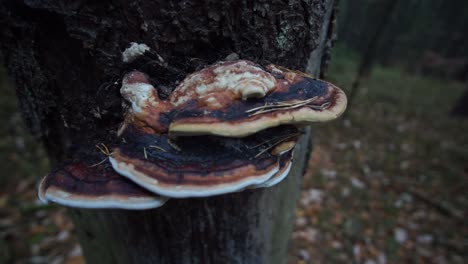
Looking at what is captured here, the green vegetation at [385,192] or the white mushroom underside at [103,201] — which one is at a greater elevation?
the white mushroom underside at [103,201]

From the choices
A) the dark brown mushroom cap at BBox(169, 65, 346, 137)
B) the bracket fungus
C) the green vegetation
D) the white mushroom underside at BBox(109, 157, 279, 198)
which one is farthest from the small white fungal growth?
the green vegetation

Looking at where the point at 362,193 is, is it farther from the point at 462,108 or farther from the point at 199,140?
the point at 462,108

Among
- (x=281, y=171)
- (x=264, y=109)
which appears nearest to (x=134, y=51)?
(x=264, y=109)

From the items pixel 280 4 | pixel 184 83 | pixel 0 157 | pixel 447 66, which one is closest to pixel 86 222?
pixel 184 83

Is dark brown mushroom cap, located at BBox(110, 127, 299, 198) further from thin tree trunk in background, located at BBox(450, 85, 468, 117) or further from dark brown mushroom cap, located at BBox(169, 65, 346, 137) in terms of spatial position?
thin tree trunk in background, located at BBox(450, 85, 468, 117)

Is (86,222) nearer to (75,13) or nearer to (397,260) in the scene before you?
(75,13)

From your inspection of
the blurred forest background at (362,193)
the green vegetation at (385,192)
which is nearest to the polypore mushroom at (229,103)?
the blurred forest background at (362,193)

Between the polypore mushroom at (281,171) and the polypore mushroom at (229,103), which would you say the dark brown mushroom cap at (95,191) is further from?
the polypore mushroom at (281,171)
